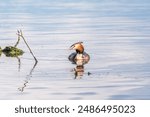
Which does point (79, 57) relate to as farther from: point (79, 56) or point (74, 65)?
point (74, 65)

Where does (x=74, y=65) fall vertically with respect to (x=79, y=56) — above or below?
below

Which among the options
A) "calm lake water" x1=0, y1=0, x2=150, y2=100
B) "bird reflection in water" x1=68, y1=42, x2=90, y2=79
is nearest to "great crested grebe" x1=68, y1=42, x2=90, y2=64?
"bird reflection in water" x1=68, y1=42, x2=90, y2=79

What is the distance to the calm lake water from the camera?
23672mm

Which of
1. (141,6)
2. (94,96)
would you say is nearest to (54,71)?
(94,96)

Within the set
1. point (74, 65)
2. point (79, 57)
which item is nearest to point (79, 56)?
point (79, 57)

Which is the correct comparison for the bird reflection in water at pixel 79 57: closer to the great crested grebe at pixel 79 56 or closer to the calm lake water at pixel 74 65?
the great crested grebe at pixel 79 56

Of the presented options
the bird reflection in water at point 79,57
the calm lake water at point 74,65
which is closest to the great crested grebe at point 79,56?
the bird reflection in water at point 79,57

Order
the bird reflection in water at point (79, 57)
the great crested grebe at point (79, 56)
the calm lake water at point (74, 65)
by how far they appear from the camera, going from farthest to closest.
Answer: the great crested grebe at point (79, 56)
the bird reflection in water at point (79, 57)
the calm lake water at point (74, 65)

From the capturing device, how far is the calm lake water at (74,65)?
→ 23.7 metres

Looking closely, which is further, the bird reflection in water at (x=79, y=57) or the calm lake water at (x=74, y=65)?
the bird reflection in water at (x=79, y=57)

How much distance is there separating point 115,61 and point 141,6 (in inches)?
1220

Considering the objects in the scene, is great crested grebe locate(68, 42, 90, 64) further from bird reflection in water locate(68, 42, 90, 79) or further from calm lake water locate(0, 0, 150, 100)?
calm lake water locate(0, 0, 150, 100)

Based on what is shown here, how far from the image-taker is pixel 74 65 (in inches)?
1115

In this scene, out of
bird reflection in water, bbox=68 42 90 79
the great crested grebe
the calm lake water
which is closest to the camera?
the calm lake water
